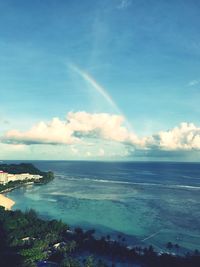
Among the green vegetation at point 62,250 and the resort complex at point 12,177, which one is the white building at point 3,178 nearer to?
the resort complex at point 12,177

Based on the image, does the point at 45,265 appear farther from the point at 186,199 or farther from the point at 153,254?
the point at 186,199

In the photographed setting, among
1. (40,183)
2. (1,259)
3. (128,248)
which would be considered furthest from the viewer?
(40,183)

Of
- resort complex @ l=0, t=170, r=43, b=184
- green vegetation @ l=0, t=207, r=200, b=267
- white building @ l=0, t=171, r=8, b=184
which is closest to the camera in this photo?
green vegetation @ l=0, t=207, r=200, b=267

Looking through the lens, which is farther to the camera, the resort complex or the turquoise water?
the resort complex

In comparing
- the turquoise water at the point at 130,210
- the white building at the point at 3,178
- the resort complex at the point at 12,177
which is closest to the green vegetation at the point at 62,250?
the turquoise water at the point at 130,210

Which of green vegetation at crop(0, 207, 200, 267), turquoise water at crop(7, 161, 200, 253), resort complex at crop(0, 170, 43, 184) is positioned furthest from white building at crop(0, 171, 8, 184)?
green vegetation at crop(0, 207, 200, 267)

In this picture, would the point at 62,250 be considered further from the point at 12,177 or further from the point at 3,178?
the point at 12,177

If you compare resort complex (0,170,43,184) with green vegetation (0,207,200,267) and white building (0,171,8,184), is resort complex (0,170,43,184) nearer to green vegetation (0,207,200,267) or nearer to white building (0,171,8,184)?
white building (0,171,8,184)

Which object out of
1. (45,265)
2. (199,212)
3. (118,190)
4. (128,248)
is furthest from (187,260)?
(118,190)
